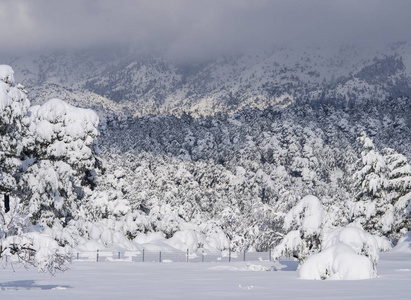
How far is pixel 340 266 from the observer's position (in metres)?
28.8

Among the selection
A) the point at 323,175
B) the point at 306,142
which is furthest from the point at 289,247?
the point at 306,142

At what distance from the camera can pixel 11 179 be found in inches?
1608

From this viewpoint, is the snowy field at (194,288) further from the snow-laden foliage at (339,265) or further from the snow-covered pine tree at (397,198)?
the snow-covered pine tree at (397,198)

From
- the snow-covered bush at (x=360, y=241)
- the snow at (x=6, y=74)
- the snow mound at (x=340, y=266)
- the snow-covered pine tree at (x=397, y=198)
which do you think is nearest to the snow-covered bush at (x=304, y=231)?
the snow-covered bush at (x=360, y=241)

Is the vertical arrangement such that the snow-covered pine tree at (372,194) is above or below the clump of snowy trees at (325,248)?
above

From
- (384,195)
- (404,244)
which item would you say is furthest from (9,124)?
(384,195)

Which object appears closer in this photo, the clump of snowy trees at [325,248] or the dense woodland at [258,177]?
the clump of snowy trees at [325,248]

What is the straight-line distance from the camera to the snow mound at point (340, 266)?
94.3 ft

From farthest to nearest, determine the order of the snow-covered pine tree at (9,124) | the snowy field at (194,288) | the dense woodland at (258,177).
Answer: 1. the dense woodland at (258,177)
2. the snow-covered pine tree at (9,124)
3. the snowy field at (194,288)

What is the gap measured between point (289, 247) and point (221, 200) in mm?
86709

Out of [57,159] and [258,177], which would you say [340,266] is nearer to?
[57,159]

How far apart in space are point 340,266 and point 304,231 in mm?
6360

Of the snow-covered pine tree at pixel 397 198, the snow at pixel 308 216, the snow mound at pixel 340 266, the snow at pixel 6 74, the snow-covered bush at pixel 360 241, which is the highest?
the snow at pixel 6 74

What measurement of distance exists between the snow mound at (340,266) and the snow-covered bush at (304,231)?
208 inches
